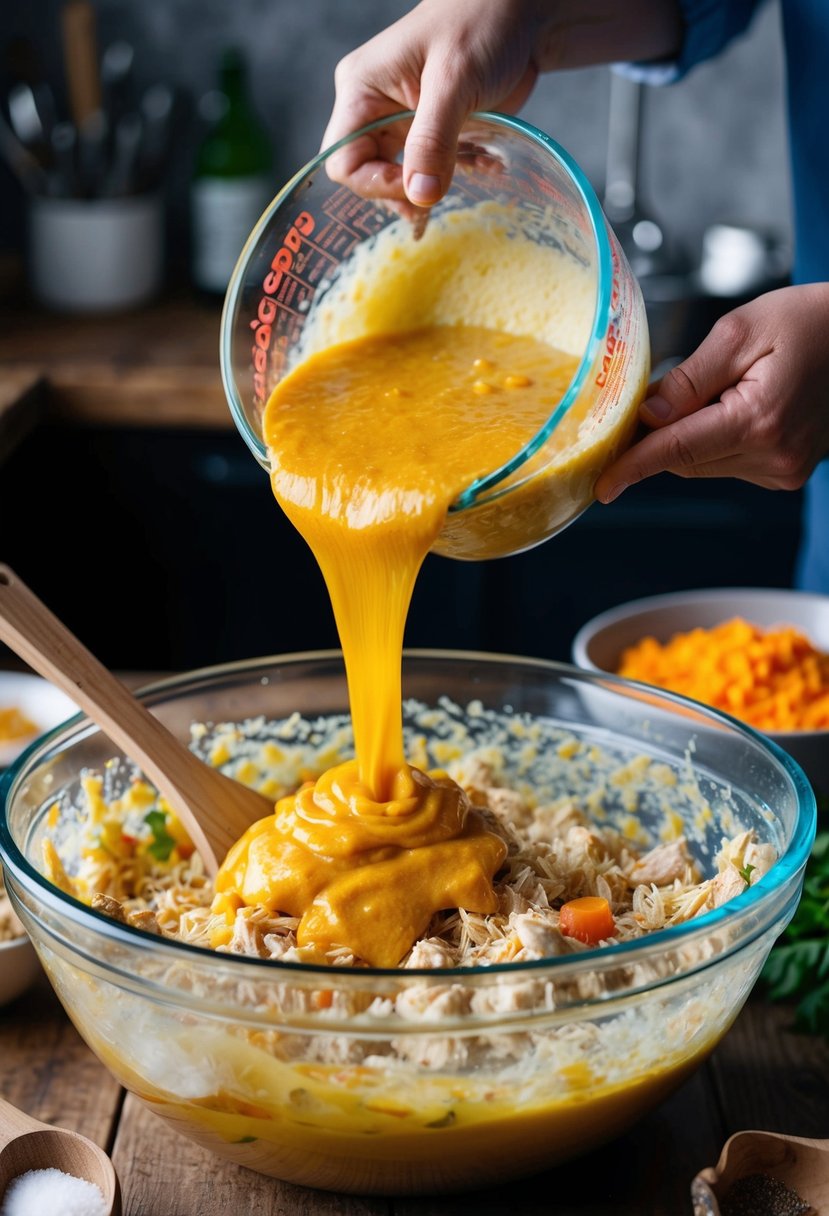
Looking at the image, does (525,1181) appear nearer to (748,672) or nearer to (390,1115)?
(390,1115)

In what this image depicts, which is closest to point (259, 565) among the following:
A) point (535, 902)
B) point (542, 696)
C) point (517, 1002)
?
point (542, 696)

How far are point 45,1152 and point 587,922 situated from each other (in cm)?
50

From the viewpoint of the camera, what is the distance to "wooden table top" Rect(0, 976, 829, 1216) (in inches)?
46.9

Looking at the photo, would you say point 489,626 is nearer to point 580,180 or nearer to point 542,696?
point 542,696

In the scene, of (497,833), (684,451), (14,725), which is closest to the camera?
(684,451)

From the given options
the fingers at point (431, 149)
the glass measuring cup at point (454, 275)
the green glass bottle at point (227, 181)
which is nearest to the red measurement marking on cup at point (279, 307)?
the glass measuring cup at point (454, 275)

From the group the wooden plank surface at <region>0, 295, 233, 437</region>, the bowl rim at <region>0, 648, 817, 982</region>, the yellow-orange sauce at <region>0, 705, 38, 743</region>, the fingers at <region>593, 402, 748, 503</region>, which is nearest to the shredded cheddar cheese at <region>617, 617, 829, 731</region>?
the bowl rim at <region>0, 648, 817, 982</region>

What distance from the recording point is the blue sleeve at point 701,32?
7.00ft

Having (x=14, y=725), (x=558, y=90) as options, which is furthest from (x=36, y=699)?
(x=558, y=90)

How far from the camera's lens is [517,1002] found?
42.6 inches

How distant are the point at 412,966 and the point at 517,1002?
0.18m

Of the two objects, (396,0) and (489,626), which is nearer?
(489,626)

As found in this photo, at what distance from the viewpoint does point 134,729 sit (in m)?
1.40

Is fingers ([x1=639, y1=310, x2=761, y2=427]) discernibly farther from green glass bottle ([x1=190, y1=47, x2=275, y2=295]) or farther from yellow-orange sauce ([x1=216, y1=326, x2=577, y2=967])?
green glass bottle ([x1=190, y1=47, x2=275, y2=295])
